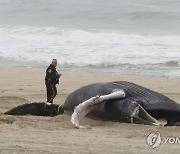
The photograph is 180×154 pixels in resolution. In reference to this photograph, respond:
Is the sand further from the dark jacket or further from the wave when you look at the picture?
the wave

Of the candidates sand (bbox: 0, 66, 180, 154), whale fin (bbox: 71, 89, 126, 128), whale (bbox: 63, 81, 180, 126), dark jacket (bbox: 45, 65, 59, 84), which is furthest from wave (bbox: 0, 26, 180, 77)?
whale fin (bbox: 71, 89, 126, 128)

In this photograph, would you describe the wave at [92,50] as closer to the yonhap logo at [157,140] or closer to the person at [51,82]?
the person at [51,82]

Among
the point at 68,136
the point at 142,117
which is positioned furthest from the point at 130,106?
the point at 68,136

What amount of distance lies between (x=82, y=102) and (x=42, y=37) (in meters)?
19.7

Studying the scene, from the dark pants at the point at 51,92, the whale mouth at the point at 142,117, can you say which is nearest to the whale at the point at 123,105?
the whale mouth at the point at 142,117

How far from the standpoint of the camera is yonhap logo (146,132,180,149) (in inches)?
258

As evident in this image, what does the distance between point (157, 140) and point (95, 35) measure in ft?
72.7

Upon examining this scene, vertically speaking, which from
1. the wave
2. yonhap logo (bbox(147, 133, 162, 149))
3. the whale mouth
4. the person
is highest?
the wave

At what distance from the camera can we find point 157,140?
22.3 ft

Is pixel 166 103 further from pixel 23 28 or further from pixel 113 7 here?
pixel 113 7

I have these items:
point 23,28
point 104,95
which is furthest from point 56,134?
point 23,28

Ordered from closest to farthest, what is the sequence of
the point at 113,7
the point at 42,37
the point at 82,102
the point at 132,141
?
the point at 132,141 < the point at 82,102 < the point at 42,37 < the point at 113,7

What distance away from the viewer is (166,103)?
8.62 metres

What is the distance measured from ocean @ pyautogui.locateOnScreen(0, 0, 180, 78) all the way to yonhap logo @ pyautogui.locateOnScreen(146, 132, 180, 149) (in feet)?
33.0
